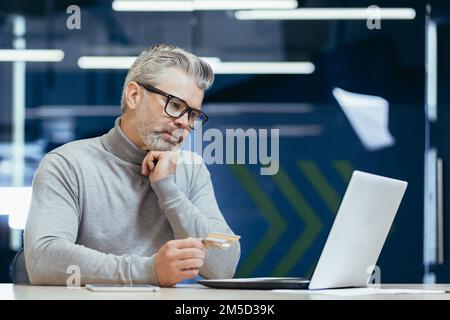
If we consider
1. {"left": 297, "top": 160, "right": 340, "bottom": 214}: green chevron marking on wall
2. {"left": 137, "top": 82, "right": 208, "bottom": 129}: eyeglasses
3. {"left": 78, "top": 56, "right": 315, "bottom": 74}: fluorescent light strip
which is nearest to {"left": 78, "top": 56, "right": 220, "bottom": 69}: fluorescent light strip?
{"left": 78, "top": 56, "right": 315, "bottom": 74}: fluorescent light strip

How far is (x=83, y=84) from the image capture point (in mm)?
4148

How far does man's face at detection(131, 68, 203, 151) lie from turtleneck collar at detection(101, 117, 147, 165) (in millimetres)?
55

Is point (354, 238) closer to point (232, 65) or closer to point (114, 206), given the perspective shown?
point (114, 206)

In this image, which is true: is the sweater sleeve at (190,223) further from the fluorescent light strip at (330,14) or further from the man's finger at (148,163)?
the fluorescent light strip at (330,14)

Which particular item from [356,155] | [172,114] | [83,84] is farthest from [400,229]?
[172,114]

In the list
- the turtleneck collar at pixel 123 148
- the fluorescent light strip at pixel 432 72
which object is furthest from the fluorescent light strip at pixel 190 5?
the turtleneck collar at pixel 123 148

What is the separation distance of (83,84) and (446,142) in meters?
1.81

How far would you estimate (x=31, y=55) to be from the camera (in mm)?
4168

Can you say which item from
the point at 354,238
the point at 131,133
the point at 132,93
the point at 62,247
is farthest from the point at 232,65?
the point at 354,238

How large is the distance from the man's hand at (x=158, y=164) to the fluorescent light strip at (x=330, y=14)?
81.0 inches

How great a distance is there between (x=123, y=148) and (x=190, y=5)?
207 centimetres

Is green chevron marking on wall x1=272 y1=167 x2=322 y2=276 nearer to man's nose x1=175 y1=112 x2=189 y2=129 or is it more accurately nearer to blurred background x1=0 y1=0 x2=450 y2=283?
blurred background x1=0 y1=0 x2=450 y2=283
